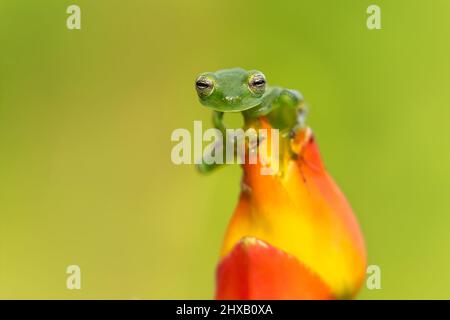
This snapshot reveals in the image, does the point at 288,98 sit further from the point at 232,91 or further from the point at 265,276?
the point at 265,276

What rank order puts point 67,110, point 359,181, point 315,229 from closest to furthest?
point 315,229 < point 359,181 < point 67,110

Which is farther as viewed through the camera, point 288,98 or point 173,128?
point 173,128

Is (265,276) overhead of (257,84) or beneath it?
beneath

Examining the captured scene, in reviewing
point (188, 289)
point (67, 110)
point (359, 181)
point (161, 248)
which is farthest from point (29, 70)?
point (359, 181)

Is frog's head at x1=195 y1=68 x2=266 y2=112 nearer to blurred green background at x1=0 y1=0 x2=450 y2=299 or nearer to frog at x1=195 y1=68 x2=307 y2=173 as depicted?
frog at x1=195 y1=68 x2=307 y2=173

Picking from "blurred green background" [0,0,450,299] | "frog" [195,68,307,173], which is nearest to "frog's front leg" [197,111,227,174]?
"frog" [195,68,307,173]

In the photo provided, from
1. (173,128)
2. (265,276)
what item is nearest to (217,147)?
(265,276)

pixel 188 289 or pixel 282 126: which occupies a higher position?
pixel 282 126

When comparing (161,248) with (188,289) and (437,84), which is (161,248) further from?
(437,84)
